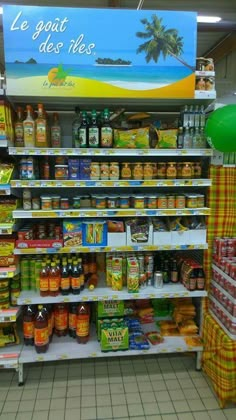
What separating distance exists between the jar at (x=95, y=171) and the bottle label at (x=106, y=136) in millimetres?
170

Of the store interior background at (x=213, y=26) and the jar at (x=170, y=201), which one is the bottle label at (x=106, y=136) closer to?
the jar at (x=170, y=201)

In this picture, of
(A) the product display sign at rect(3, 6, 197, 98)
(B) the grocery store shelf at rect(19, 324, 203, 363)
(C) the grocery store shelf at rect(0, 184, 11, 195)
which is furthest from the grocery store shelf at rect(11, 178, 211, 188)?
(B) the grocery store shelf at rect(19, 324, 203, 363)

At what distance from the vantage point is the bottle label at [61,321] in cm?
287

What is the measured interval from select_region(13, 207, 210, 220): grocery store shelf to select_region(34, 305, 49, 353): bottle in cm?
85

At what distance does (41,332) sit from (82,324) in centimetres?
36

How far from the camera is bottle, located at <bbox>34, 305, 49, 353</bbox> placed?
2.62m

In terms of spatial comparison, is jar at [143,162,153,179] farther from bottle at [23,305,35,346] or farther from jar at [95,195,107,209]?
bottle at [23,305,35,346]

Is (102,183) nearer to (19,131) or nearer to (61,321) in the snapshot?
(19,131)

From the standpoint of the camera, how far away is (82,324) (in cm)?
277

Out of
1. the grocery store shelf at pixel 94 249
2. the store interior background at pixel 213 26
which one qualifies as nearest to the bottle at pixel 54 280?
the grocery store shelf at pixel 94 249

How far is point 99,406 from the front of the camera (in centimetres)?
242

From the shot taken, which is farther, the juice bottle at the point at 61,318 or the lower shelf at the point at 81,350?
the juice bottle at the point at 61,318

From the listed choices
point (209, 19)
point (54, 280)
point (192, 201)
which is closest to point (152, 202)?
point (192, 201)

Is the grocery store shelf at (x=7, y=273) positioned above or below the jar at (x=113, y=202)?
below
